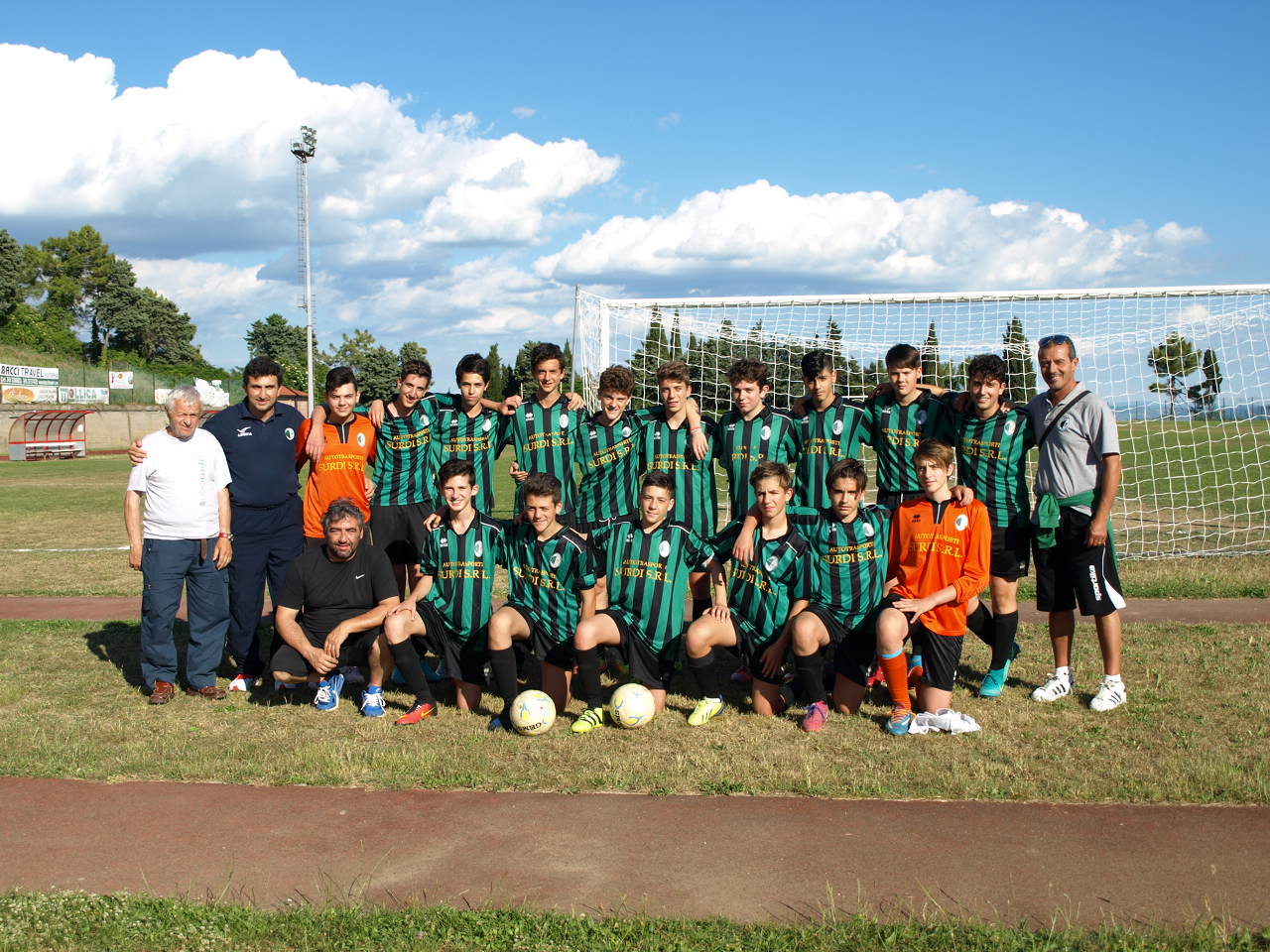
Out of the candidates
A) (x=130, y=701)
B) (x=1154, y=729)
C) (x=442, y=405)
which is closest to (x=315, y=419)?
(x=442, y=405)

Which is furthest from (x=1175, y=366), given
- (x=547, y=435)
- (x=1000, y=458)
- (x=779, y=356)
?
(x=547, y=435)

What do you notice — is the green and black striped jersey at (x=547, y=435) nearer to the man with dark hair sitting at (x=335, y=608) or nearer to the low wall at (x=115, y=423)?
the man with dark hair sitting at (x=335, y=608)

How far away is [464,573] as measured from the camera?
17.3 ft

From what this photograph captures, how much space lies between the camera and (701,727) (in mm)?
4867

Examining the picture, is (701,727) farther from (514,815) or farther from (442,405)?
(442,405)

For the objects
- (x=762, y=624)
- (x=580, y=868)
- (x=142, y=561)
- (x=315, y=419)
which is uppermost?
(x=315, y=419)

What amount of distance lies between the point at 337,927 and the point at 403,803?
1.00m

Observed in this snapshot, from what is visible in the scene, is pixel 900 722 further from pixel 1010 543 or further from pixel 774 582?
pixel 1010 543

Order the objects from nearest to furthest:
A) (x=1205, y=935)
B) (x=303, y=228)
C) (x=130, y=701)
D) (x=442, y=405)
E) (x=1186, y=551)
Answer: (x=1205, y=935) → (x=130, y=701) → (x=442, y=405) → (x=1186, y=551) → (x=303, y=228)

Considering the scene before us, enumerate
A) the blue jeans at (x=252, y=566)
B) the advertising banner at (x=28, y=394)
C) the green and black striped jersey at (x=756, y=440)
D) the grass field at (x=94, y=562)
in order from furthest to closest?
1. the advertising banner at (x=28, y=394)
2. the grass field at (x=94, y=562)
3. the blue jeans at (x=252, y=566)
4. the green and black striped jersey at (x=756, y=440)

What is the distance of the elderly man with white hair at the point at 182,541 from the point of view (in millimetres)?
5430

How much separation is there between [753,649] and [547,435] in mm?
1787

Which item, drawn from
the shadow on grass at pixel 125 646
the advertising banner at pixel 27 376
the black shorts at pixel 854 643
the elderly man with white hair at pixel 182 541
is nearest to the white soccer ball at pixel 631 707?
the black shorts at pixel 854 643

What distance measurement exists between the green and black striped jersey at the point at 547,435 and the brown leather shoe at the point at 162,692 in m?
2.35
